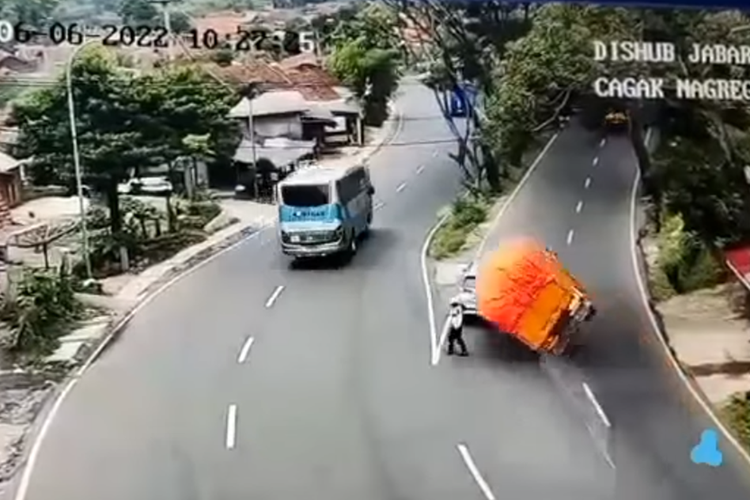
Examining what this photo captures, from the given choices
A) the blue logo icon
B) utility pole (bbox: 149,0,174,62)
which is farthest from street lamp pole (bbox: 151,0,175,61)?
the blue logo icon

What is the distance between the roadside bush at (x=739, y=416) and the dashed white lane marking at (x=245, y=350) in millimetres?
723

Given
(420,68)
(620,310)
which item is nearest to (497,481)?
(620,310)

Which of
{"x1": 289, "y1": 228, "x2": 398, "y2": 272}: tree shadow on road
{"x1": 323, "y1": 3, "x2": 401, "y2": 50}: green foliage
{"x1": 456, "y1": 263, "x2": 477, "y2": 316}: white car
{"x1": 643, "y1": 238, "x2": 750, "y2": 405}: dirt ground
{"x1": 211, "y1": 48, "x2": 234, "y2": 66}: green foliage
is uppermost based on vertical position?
{"x1": 323, "y1": 3, "x2": 401, "y2": 50}: green foliage

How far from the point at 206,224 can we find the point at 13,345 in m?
0.33

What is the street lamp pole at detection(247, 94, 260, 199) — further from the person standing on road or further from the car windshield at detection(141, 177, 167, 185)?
the person standing on road

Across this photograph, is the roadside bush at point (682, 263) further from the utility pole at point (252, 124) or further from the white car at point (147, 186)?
the white car at point (147, 186)

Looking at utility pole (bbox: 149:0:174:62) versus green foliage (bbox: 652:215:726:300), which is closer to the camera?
utility pole (bbox: 149:0:174:62)

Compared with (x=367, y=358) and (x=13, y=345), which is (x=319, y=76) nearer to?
(x=367, y=358)

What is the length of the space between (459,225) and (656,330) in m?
0.34

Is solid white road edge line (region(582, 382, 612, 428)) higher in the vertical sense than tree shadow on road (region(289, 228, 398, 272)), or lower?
lower

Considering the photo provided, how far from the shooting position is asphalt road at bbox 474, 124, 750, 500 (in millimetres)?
1769

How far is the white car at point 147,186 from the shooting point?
1764 millimetres

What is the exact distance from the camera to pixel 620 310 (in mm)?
1818

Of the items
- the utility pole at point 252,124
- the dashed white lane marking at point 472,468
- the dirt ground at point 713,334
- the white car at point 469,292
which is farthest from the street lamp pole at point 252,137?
the dirt ground at point 713,334
